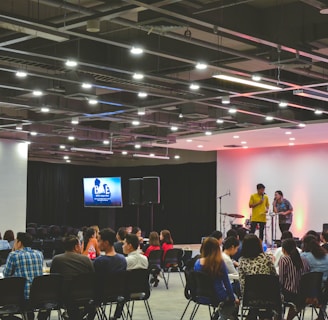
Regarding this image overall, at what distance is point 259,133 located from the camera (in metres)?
19.1

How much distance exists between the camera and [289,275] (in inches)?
325

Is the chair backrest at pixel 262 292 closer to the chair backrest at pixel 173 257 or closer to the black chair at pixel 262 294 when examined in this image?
the black chair at pixel 262 294

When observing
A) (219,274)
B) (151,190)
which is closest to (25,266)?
(219,274)

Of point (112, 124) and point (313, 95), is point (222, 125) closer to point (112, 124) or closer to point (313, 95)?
point (112, 124)

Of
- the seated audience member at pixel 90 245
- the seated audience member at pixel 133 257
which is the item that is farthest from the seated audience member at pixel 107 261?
the seated audience member at pixel 90 245

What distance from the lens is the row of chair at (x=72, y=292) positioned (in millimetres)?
7284

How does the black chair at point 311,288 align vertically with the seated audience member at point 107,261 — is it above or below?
below

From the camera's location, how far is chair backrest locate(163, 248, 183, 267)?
13.3 m

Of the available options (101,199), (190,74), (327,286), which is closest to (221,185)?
(101,199)

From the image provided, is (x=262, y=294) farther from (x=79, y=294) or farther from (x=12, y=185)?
(x=12, y=185)

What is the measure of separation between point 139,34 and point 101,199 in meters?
16.7

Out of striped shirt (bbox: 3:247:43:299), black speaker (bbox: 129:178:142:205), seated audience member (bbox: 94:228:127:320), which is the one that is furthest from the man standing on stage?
striped shirt (bbox: 3:247:43:299)

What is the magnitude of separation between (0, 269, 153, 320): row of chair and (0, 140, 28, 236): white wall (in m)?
12.8

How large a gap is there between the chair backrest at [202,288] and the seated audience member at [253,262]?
1.11 feet
